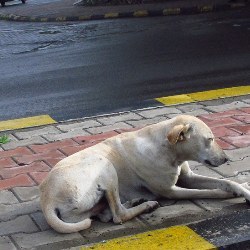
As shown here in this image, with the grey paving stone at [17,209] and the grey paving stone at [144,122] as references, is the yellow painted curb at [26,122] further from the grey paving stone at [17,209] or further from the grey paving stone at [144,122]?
the grey paving stone at [17,209]

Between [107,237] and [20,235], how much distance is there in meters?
0.57

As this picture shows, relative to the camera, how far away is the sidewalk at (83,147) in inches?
179

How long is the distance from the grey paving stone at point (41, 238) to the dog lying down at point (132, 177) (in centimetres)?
4

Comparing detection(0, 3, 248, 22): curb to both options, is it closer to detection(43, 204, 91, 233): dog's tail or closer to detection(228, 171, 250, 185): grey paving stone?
detection(228, 171, 250, 185): grey paving stone

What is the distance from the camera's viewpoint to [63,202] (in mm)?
4500

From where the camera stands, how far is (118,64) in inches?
440

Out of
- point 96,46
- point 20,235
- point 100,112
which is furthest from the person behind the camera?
point 96,46

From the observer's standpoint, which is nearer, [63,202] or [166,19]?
[63,202]

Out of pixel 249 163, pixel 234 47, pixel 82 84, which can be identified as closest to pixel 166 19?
pixel 234 47

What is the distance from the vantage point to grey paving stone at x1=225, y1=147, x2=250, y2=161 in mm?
5652

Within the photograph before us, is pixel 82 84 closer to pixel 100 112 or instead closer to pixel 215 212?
pixel 100 112

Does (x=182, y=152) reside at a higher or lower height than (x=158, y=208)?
higher

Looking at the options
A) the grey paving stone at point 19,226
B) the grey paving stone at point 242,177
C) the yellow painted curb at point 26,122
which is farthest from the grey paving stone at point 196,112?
the grey paving stone at point 19,226

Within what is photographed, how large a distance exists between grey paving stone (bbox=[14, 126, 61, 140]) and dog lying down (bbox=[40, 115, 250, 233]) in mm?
1967
